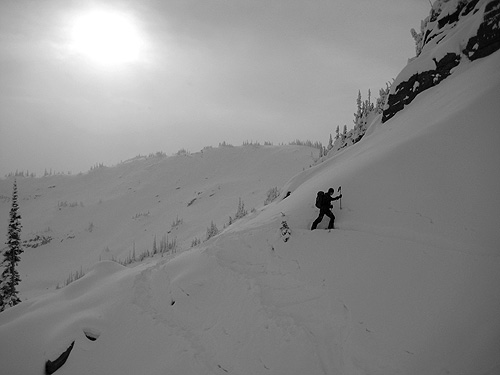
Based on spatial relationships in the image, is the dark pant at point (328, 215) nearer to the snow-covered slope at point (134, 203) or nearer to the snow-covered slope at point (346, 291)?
the snow-covered slope at point (346, 291)

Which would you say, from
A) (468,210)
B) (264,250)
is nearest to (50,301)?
(264,250)

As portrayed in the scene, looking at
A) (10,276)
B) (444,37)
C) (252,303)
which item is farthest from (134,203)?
Result: (444,37)

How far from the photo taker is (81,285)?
1044 cm

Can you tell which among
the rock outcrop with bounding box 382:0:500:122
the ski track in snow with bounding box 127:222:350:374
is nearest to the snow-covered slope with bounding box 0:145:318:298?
the ski track in snow with bounding box 127:222:350:374

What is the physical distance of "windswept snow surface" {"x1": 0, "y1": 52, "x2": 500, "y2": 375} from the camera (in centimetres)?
498

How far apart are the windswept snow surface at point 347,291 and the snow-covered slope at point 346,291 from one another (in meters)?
0.03

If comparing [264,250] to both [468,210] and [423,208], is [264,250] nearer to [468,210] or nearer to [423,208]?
[423,208]

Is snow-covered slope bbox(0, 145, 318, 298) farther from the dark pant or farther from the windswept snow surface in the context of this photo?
the dark pant

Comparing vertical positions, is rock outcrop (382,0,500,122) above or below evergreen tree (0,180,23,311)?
above

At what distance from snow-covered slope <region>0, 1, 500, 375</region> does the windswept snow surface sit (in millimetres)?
34

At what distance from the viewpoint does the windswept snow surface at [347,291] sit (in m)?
4.98

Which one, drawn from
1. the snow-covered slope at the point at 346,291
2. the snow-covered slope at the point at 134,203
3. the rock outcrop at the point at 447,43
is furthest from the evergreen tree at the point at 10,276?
the rock outcrop at the point at 447,43

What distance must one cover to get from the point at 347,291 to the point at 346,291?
0.02m

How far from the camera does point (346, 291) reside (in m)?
6.22
